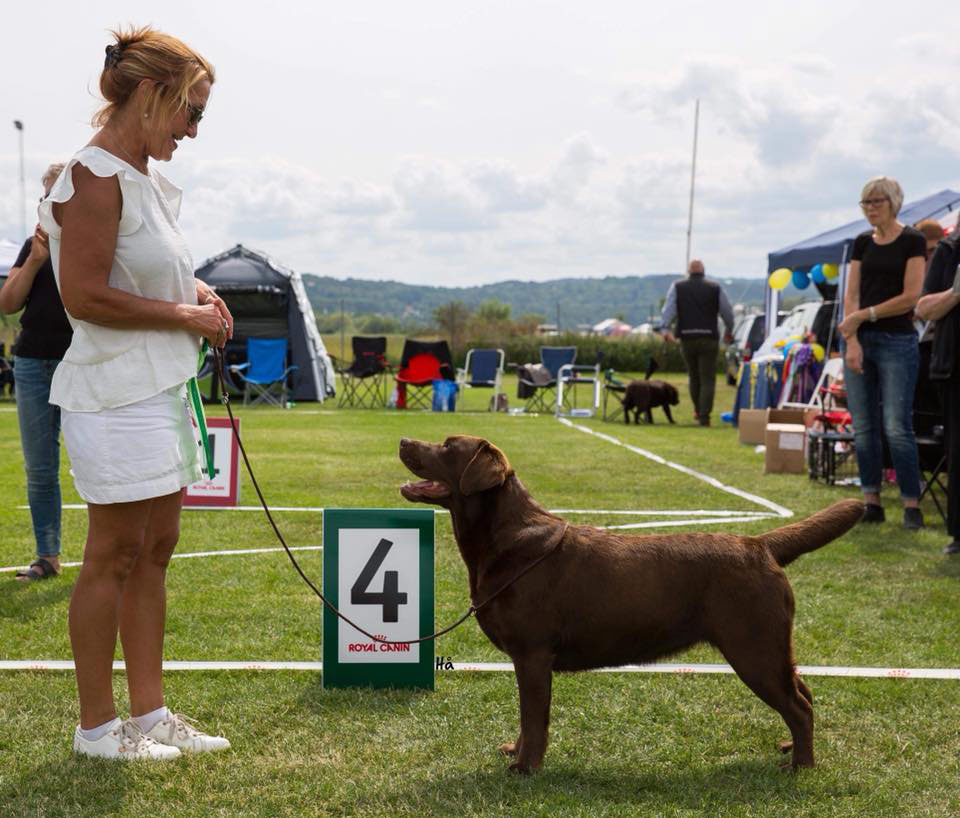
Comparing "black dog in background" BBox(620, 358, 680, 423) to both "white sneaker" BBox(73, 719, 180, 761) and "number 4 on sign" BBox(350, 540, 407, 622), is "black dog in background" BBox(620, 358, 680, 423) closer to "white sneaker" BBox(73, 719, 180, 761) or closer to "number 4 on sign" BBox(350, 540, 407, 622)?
"number 4 on sign" BBox(350, 540, 407, 622)

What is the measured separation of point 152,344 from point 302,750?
3.85ft

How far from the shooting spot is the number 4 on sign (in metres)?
3.34

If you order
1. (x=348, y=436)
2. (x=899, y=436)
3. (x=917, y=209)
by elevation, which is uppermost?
(x=917, y=209)

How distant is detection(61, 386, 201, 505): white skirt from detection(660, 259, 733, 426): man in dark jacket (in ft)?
38.1

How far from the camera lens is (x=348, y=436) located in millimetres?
11836

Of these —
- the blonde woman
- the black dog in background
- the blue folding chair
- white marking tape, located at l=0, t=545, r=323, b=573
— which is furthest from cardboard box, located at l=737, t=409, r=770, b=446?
the blonde woman

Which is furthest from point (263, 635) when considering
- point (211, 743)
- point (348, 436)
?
point (348, 436)

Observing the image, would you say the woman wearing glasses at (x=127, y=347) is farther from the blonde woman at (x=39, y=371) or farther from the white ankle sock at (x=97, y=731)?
the blonde woman at (x=39, y=371)

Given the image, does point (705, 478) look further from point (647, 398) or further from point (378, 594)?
point (647, 398)

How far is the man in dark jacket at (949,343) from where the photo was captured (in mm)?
5160

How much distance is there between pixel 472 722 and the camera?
3.09 metres

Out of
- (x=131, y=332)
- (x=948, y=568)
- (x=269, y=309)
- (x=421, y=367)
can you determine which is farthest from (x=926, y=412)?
(x=269, y=309)

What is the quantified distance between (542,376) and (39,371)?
43.5ft

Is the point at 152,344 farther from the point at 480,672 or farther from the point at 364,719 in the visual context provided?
the point at 480,672
